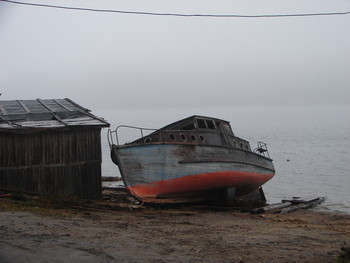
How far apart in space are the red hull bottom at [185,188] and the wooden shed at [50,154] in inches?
77.3

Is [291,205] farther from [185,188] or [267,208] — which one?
[185,188]

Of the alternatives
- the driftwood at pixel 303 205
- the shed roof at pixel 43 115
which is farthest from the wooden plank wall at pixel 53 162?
the driftwood at pixel 303 205

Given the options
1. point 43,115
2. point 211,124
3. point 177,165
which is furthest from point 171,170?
point 43,115

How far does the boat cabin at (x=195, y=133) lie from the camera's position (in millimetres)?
18703

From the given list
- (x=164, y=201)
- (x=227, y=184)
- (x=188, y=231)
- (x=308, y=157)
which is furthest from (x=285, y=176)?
(x=188, y=231)

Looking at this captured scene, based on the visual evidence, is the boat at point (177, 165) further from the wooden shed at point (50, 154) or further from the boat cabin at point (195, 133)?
the wooden shed at point (50, 154)

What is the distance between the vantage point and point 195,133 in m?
19.4

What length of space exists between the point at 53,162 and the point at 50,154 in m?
0.33

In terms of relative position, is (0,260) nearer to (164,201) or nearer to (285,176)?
(164,201)

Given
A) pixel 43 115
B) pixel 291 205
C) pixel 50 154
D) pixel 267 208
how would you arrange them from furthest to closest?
1. pixel 291 205
2. pixel 267 208
3. pixel 43 115
4. pixel 50 154

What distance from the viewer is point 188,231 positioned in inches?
495

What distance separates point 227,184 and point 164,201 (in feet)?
11.1

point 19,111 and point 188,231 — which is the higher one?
point 19,111

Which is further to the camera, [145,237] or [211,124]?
[211,124]
